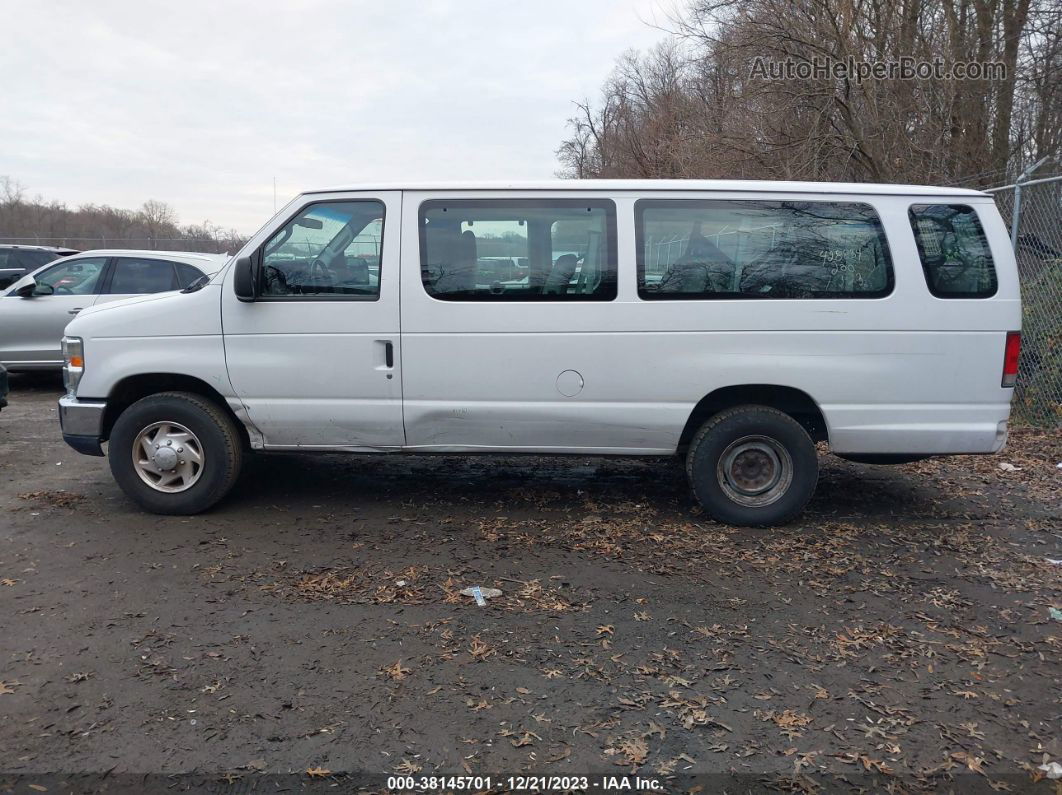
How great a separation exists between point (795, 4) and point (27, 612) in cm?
1205

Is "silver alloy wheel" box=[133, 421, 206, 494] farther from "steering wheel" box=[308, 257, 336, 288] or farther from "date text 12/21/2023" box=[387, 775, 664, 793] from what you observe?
"date text 12/21/2023" box=[387, 775, 664, 793]

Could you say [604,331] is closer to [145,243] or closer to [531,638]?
[531,638]

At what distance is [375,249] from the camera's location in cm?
503

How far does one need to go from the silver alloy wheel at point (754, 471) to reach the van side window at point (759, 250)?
0.95 metres

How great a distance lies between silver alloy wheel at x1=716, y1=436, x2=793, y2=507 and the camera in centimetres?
503

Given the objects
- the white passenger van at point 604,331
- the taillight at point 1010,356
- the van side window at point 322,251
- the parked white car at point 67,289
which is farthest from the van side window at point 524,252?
the parked white car at point 67,289

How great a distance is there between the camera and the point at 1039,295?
324 inches

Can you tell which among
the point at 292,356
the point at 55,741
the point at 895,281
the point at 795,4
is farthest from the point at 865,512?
the point at 795,4

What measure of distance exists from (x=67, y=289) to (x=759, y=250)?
28.4 ft

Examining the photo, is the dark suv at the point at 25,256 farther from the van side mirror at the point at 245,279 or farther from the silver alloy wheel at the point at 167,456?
the van side mirror at the point at 245,279

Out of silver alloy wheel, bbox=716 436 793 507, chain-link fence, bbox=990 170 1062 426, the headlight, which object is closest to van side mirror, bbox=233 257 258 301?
the headlight

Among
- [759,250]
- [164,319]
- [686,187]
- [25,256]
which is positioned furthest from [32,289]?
[759,250]

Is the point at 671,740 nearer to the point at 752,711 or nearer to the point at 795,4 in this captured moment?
the point at 752,711

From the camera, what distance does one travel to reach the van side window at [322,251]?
504 cm
